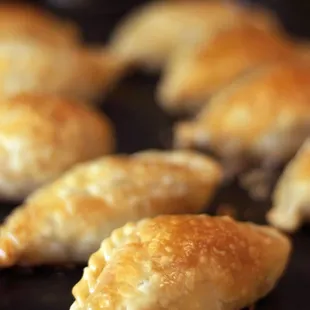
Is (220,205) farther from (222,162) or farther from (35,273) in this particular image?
(35,273)

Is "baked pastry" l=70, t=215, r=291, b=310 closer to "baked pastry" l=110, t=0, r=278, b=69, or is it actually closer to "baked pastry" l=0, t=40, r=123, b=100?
"baked pastry" l=0, t=40, r=123, b=100

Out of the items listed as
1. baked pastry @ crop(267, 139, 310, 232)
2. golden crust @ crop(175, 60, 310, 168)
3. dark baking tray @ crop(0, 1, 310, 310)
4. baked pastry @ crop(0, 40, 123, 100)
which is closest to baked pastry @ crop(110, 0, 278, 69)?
dark baking tray @ crop(0, 1, 310, 310)

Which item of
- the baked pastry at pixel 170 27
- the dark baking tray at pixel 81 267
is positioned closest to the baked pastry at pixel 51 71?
the dark baking tray at pixel 81 267

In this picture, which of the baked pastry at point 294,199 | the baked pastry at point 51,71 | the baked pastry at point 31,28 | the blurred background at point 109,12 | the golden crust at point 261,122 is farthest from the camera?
the blurred background at point 109,12

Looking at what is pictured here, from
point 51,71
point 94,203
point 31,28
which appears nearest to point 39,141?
point 94,203

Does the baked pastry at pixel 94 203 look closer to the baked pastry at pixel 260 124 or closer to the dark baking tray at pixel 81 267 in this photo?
the dark baking tray at pixel 81 267

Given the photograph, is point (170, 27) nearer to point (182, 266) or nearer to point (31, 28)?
point (31, 28)

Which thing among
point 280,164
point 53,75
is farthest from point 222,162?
point 53,75
